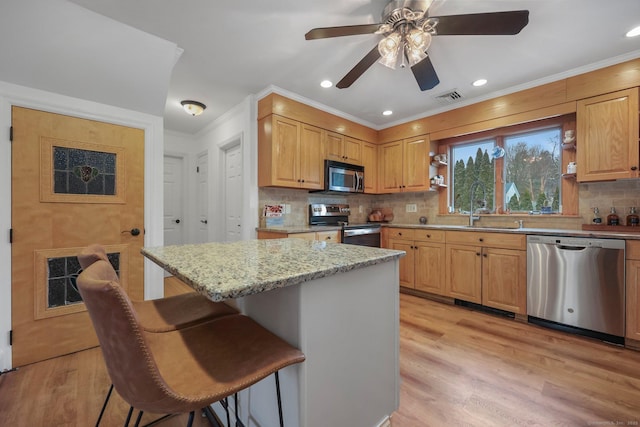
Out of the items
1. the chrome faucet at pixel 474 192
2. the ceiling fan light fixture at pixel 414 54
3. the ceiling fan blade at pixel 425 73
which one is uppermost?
the ceiling fan light fixture at pixel 414 54

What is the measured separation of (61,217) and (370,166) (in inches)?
141

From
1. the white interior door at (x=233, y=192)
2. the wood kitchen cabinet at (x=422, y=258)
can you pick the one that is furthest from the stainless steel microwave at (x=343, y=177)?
the white interior door at (x=233, y=192)

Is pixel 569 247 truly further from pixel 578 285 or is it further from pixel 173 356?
pixel 173 356

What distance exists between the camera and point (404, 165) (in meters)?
3.88

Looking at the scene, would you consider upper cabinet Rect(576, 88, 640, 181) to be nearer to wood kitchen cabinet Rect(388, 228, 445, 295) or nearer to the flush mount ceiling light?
wood kitchen cabinet Rect(388, 228, 445, 295)

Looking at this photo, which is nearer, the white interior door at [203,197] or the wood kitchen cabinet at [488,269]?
the wood kitchen cabinet at [488,269]

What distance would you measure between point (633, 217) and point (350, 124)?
309 cm

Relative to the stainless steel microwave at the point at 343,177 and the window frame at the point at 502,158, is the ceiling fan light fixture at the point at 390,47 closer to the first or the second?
the stainless steel microwave at the point at 343,177

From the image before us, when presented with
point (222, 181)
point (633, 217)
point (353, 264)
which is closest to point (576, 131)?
point (633, 217)

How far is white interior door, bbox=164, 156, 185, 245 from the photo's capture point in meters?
4.44

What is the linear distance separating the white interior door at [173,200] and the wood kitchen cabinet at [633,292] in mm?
5445

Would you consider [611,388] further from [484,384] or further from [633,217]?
[633,217]

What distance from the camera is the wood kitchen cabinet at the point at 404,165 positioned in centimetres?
365

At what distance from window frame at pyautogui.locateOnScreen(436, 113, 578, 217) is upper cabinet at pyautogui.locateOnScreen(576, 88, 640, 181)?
0.29m
